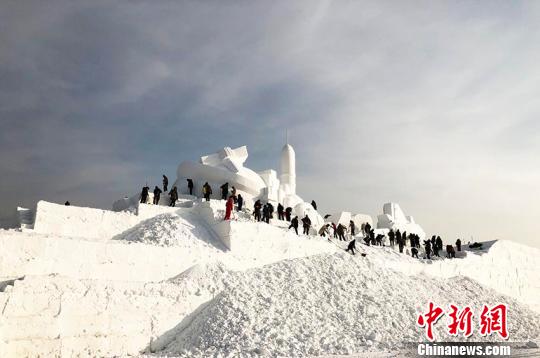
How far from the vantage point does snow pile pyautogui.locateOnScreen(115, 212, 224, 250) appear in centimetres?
1319

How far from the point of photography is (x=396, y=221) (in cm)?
2919

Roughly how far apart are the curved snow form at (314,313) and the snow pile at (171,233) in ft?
5.69

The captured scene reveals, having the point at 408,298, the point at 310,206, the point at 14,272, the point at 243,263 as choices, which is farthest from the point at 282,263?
the point at 310,206

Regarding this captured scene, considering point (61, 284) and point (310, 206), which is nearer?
point (61, 284)

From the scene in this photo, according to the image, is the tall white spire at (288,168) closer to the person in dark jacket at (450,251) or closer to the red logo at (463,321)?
the person in dark jacket at (450,251)

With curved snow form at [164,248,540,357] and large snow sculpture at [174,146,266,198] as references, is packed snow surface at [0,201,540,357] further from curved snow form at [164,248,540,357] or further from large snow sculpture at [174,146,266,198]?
large snow sculpture at [174,146,266,198]

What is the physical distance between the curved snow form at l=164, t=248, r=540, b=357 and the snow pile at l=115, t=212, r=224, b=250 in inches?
68.3

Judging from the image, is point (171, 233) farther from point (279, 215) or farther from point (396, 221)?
point (396, 221)

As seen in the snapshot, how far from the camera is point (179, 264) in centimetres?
1221

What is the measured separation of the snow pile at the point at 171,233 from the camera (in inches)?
519

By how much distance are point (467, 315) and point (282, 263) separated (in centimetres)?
581

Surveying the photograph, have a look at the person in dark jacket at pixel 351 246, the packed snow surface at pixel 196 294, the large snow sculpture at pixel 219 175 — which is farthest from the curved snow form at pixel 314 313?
the large snow sculpture at pixel 219 175

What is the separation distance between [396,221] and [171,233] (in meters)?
19.0

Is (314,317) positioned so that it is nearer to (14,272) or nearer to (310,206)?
(14,272)
